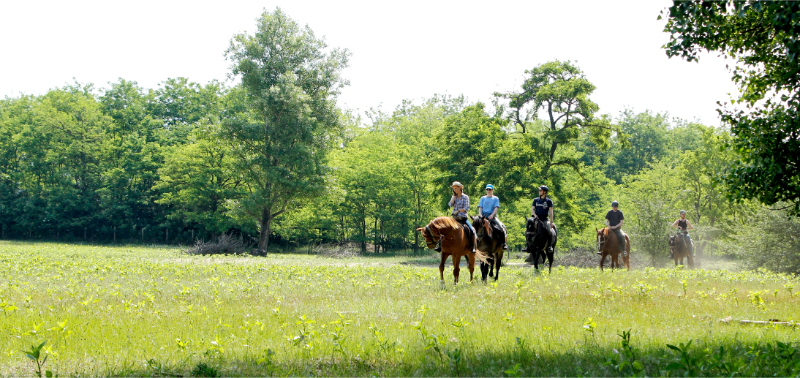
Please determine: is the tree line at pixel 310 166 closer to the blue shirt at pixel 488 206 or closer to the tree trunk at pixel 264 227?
the tree trunk at pixel 264 227

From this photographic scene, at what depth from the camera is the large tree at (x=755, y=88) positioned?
8758mm

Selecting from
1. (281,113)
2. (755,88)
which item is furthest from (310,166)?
(755,88)

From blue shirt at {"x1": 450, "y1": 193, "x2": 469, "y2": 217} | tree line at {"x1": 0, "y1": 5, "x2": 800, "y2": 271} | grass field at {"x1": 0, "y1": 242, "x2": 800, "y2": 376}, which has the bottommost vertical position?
grass field at {"x1": 0, "y1": 242, "x2": 800, "y2": 376}

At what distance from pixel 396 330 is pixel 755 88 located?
25.1 ft

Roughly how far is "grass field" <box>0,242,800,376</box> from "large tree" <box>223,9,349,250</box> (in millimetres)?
26027

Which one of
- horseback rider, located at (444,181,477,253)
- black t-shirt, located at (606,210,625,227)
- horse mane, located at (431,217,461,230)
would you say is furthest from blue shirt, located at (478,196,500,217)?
black t-shirt, located at (606,210,625,227)

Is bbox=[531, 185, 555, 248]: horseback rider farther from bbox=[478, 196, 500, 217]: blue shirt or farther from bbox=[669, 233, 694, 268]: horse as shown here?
bbox=[669, 233, 694, 268]: horse

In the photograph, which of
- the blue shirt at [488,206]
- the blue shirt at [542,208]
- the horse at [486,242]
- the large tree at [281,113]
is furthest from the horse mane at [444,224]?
the large tree at [281,113]

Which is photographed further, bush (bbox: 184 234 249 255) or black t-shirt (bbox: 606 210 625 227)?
bush (bbox: 184 234 249 255)

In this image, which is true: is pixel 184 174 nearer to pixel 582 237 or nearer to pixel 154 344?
pixel 582 237

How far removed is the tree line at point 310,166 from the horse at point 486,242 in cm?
597

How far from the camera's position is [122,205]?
192 feet

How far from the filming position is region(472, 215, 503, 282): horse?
14859 mm

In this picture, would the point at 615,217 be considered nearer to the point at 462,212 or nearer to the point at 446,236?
the point at 462,212
